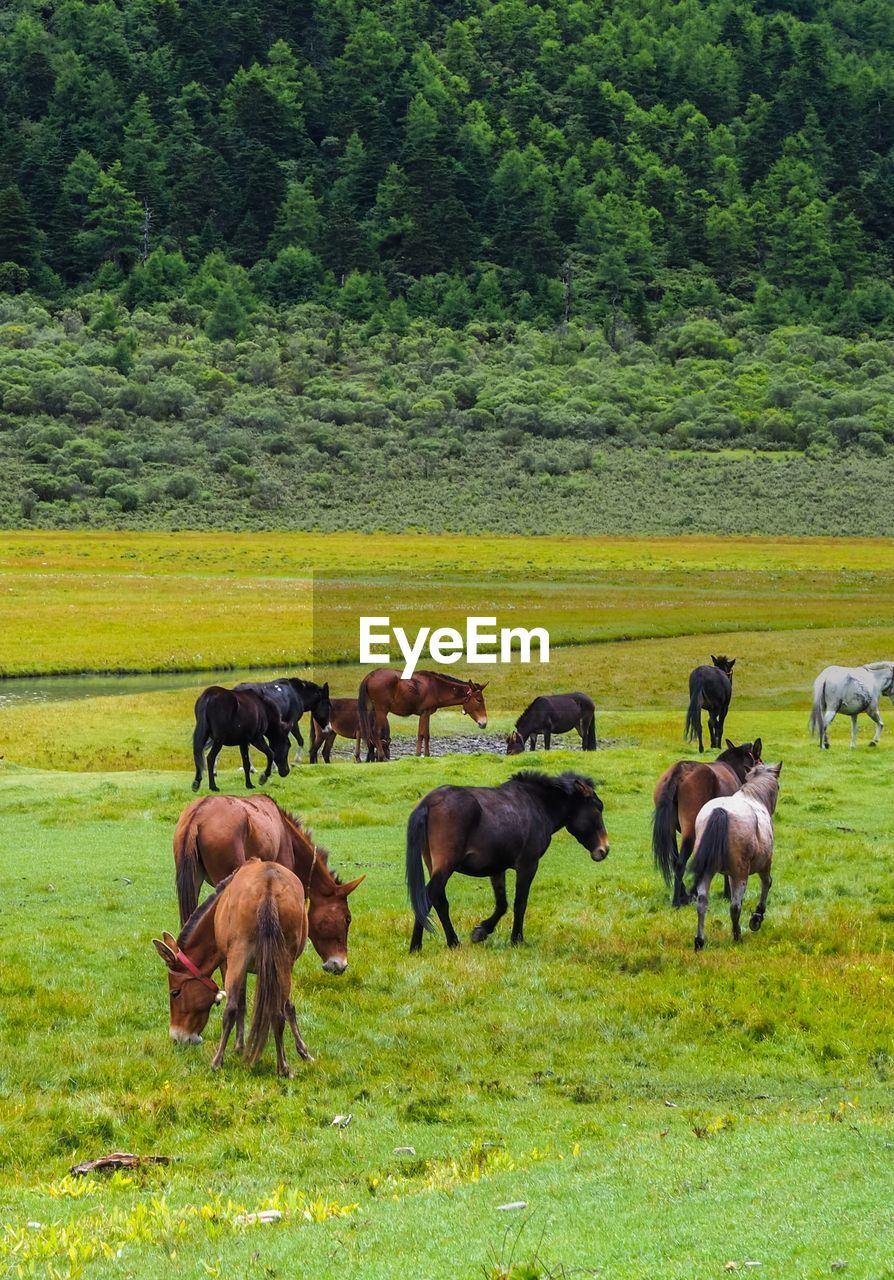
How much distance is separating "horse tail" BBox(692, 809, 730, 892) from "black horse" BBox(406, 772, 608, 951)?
4.99 ft

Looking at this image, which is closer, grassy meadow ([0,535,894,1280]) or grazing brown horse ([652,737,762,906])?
grassy meadow ([0,535,894,1280])

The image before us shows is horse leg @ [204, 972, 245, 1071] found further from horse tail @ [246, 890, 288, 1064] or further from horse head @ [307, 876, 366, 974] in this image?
horse head @ [307, 876, 366, 974]

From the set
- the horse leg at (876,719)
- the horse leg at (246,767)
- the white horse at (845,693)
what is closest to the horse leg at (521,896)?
the horse leg at (246,767)

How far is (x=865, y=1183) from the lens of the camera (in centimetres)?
814

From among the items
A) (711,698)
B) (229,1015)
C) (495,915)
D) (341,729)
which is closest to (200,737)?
(341,729)

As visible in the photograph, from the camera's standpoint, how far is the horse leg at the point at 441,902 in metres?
15.4

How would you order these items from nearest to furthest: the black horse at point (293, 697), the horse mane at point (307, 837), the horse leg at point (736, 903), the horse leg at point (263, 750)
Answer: the horse mane at point (307, 837), the horse leg at point (736, 903), the horse leg at point (263, 750), the black horse at point (293, 697)

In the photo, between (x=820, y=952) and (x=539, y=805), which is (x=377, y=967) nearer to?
(x=539, y=805)

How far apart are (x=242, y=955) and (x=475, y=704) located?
75.5 ft

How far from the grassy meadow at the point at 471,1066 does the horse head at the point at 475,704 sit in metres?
4.57

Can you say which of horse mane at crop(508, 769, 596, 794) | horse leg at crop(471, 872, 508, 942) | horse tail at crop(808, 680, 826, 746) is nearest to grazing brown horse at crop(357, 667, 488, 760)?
horse tail at crop(808, 680, 826, 746)

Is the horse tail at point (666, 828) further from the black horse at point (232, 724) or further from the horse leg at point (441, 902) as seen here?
the black horse at point (232, 724)

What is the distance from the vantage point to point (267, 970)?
1127cm

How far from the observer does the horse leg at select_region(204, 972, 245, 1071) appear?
11438mm
